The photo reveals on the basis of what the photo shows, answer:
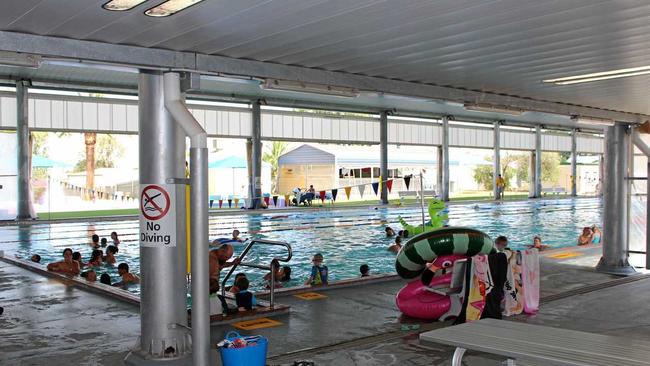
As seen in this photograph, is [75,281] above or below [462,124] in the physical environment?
below

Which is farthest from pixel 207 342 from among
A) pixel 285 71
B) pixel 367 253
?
pixel 367 253

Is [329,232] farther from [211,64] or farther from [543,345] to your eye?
[543,345]

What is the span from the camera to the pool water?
14984mm

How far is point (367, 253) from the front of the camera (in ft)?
53.7

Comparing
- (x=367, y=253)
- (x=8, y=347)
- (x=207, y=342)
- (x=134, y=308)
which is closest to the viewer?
(x=207, y=342)

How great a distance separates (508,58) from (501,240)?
5880 millimetres

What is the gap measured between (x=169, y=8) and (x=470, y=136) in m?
37.5

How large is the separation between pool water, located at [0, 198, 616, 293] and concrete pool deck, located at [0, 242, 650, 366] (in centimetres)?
297

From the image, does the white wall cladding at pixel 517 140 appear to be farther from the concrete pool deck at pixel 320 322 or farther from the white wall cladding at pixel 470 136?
the concrete pool deck at pixel 320 322

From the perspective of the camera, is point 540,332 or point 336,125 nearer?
point 540,332

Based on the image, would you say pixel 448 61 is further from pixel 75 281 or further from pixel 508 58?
pixel 75 281

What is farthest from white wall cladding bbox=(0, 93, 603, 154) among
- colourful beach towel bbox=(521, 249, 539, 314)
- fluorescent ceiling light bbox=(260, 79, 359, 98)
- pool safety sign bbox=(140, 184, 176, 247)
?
colourful beach towel bbox=(521, 249, 539, 314)

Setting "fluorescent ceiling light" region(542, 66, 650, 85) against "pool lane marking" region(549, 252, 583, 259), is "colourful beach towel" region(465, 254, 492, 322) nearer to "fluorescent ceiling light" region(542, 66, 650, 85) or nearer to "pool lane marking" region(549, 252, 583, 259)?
"fluorescent ceiling light" region(542, 66, 650, 85)

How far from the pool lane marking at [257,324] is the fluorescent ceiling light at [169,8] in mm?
3771
